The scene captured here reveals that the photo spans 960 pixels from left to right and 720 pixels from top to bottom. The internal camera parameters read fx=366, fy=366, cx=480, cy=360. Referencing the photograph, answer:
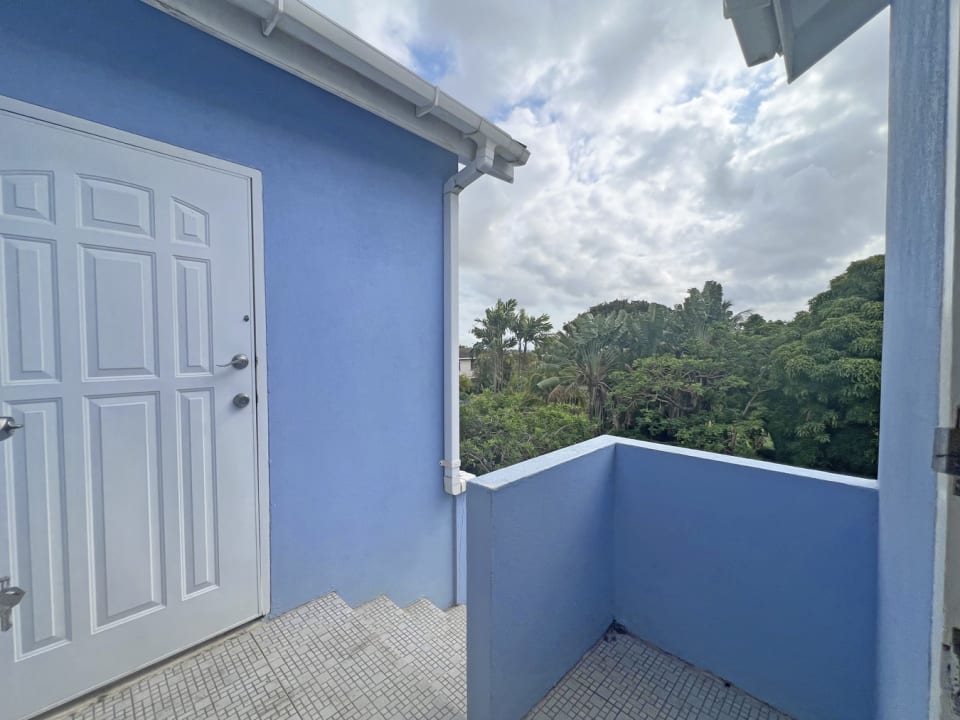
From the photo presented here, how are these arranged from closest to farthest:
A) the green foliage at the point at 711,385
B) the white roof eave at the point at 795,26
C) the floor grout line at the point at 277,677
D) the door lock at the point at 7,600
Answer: the door lock at the point at 7,600 → the floor grout line at the point at 277,677 → the white roof eave at the point at 795,26 → the green foliage at the point at 711,385

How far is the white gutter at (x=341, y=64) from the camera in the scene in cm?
150

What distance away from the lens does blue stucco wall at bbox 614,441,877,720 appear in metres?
1.26

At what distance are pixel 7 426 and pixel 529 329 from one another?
15506 millimetres

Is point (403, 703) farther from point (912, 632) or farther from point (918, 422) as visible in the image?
point (918, 422)

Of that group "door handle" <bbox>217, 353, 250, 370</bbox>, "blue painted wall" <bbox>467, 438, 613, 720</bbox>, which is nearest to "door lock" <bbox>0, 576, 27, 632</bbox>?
"door handle" <bbox>217, 353, 250, 370</bbox>

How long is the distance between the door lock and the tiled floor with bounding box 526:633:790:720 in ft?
5.87

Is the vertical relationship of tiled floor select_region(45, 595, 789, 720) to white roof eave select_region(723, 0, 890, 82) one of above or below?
below

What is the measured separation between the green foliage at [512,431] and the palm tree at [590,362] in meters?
0.64

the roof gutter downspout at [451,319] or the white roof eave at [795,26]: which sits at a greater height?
the white roof eave at [795,26]

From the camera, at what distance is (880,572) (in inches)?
45.9

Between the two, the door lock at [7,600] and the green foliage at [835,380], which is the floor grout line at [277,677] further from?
the green foliage at [835,380]

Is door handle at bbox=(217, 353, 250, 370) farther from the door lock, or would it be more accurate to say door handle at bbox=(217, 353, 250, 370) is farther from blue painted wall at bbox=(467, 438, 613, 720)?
blue painted wall at bbox=(467, 438, 613, 720)

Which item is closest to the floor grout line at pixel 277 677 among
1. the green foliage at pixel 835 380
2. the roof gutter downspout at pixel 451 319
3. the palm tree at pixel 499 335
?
the roof gutter downspout at pixel 451 319

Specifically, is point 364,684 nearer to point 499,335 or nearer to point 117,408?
point 117,408
